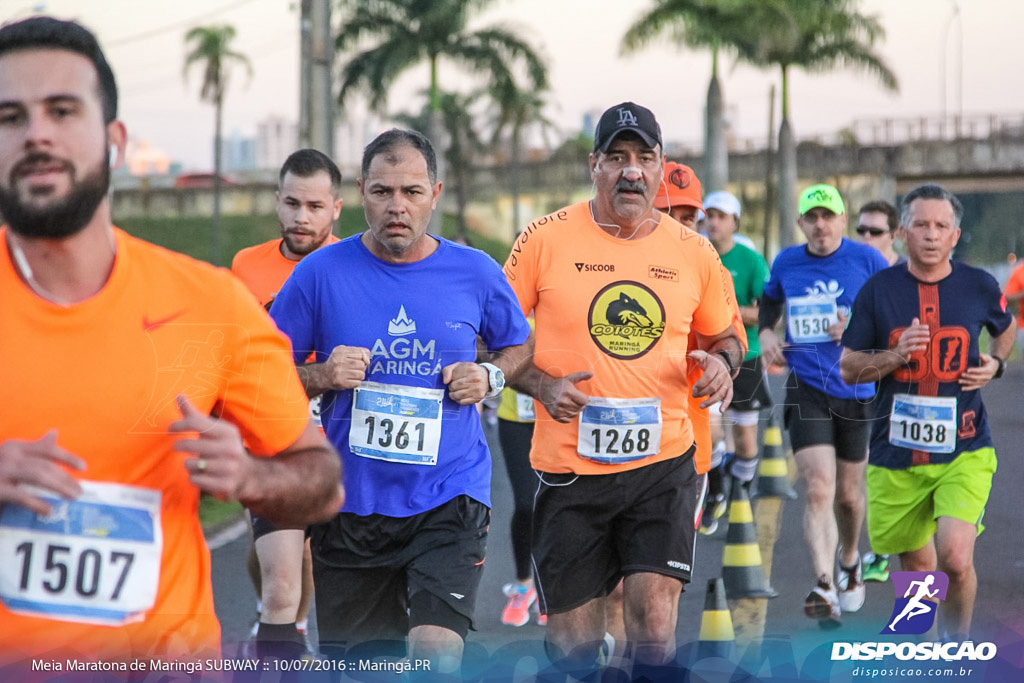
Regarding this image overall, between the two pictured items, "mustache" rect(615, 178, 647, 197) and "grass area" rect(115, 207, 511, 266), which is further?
"grass area" rect(115, 207, 511, 266)

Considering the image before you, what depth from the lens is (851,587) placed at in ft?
22.4

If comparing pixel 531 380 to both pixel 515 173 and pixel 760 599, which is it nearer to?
pixel 760 599

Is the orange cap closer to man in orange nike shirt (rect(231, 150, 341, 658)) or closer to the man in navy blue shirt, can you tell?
the man in navy blue shirt

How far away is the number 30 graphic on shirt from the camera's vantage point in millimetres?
5555

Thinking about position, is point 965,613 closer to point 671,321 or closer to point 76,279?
point 671,321

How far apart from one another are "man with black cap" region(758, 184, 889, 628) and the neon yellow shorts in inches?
33.2

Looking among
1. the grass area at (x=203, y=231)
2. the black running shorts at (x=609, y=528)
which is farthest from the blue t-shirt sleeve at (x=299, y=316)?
the grass area at (x=203, y=231)

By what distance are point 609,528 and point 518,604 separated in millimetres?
1923

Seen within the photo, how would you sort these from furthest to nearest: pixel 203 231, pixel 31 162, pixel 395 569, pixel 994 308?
pixel 203 231, pixel 994 308, pixel 395 569, pixel 31 162

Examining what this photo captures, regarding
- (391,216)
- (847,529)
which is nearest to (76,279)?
(391,216)

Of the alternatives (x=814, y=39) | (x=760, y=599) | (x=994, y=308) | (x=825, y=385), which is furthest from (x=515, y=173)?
(x=994, y=308)

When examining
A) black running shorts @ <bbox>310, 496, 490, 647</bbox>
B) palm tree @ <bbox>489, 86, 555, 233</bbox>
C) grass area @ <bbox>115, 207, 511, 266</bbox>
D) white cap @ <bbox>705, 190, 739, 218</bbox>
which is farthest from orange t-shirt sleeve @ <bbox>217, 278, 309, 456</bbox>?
grass area @ <bbox>115, 207, 511, 266</bbox>

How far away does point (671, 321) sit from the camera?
15.7 feet

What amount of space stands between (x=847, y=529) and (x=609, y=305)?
3010 millimetres
